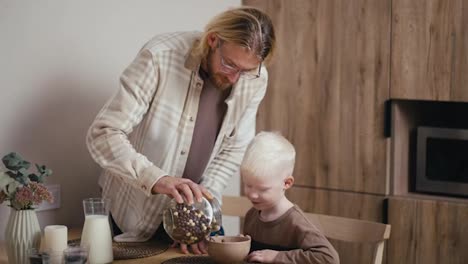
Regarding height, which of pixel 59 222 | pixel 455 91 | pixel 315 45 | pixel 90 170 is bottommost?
pixel 59 222

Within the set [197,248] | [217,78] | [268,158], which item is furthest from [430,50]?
[197,248]

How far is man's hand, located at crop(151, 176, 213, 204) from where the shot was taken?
1.88 meters

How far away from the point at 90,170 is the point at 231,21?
87 cm

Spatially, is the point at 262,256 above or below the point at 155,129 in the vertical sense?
below

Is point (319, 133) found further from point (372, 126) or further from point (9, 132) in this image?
point (9, 132)

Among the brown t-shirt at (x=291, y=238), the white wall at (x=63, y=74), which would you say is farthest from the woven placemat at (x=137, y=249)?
the white wall at (x=63, y=74)

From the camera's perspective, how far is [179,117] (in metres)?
2.21

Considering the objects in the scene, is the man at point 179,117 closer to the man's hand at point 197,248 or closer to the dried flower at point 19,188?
the man's hand at point 197,248

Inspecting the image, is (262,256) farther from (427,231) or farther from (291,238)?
(427,231)

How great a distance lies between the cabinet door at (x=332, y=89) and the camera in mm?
3039

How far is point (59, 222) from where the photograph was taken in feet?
8.27

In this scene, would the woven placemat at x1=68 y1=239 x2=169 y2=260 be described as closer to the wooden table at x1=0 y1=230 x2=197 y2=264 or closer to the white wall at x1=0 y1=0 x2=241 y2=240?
the wooden table at x1=0 y1=230 x2=197 y2=264

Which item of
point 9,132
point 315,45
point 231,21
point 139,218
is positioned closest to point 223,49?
point 231,21

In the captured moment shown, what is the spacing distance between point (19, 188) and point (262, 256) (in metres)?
0.66
